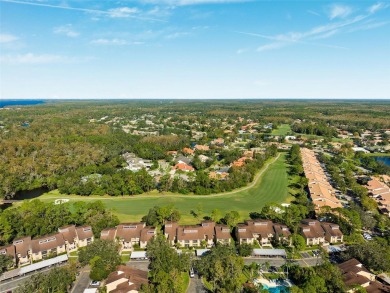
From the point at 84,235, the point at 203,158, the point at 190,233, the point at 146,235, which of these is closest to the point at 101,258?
the point at 146,235

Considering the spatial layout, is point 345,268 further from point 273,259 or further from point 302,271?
point 273,259

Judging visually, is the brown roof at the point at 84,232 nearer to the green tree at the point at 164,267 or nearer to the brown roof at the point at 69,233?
the brown roof at the point at 69,233

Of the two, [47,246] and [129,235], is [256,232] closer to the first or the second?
[129,235]

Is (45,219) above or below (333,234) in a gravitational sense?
above

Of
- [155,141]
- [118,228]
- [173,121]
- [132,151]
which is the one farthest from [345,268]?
[173,121]

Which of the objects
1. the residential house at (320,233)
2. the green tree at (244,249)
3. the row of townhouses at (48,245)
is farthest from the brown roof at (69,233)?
the residential house at (320,233)

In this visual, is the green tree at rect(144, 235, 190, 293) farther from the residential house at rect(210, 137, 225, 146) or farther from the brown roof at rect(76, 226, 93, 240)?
the residential house at rect(210, 137, 225, 146)
